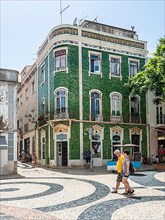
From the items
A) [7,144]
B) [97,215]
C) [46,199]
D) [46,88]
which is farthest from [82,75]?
[97,215]

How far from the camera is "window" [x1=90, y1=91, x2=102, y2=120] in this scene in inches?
1030

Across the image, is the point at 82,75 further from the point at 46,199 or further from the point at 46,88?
the point at 46,199

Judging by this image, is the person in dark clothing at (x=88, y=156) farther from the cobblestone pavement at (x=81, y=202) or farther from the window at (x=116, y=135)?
the cobblestone pavement at (x=81, y=202)

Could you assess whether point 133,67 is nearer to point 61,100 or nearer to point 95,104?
point 95,104

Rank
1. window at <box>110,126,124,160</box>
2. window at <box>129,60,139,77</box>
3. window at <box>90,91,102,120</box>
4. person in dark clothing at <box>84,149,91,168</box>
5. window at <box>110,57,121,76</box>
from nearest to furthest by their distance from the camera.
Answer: person in dark clothing at <box>84,149,91,168</box>, window at <box>90,91,102,120</box>, window at <box>110,126,124,160</box>, window at <box>110,57,121,76</box>, window at <box>129,60,139,77</box>

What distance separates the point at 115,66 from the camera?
91.7 ft

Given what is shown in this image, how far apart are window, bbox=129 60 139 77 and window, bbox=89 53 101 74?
10.9 ft

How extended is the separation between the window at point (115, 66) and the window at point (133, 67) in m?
1.22

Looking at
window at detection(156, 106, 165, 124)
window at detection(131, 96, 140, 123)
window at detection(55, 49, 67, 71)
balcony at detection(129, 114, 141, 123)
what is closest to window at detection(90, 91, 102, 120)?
balcony at detection(129, 114, 141, 123)

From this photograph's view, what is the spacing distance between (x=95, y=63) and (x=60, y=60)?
10.1 ft

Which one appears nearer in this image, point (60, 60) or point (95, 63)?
point (60, 60)

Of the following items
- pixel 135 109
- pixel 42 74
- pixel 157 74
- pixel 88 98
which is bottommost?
pixel 135 109

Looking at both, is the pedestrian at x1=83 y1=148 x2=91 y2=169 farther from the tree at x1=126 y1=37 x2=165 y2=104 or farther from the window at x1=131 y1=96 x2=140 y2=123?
the tree at x1=126 y1=37 x2=165 y2=104

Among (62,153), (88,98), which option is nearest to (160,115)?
(88,98)
